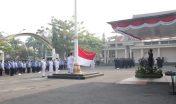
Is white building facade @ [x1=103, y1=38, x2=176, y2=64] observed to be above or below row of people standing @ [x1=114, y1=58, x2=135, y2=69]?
above

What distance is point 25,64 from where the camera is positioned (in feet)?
97.6

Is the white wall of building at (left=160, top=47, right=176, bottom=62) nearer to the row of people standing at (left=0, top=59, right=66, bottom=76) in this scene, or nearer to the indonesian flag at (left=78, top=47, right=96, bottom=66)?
the row of people standing at (left=0, top=59, right=66, bottom=76)

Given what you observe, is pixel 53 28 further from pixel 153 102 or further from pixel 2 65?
pixel 153 102

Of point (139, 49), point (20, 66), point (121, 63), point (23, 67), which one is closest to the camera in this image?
point (20, 66)

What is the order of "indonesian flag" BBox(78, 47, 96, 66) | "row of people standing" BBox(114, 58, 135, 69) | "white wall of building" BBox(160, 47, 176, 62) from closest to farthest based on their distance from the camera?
"indonesian flag" BBox(78, 47, 96, 66), "row of people standing" BBox(114, 58, 135, 69), "white wall of building" BBox(160, 47, 176, 62)

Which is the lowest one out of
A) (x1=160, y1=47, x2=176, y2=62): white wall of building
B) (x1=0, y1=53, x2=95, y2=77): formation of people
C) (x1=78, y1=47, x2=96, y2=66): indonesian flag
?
(x1=0, y1=53, x2=95, y2=77): formation of people

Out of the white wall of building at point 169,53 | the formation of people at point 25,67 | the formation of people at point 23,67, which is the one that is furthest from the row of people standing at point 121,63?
the white wall of building at point 169,53

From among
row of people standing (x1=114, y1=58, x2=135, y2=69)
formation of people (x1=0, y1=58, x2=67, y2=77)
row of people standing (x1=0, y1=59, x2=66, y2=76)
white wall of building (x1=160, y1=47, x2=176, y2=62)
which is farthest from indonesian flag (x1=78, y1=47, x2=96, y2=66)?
white wall of building (x1=160, y1=47, x2=176, y2=62)

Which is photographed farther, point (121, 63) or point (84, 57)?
point (121, 63)

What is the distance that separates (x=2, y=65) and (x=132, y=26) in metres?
15.9

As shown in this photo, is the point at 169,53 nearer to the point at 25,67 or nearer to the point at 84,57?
the point at 25,67

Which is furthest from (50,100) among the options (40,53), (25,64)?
(40,53)

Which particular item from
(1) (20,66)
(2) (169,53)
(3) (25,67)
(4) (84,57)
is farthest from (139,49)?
(4) (84,57)

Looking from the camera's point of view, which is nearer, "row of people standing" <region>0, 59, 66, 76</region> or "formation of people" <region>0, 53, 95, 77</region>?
"formation of people" <region>0, 53, 95, 77</region>
